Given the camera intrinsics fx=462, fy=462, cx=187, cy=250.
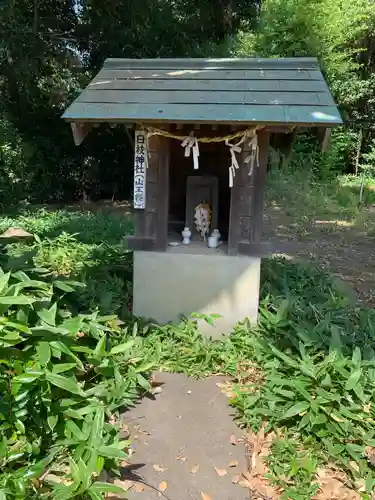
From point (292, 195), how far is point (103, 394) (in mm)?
10318

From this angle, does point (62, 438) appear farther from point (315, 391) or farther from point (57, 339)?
point (315, 391)

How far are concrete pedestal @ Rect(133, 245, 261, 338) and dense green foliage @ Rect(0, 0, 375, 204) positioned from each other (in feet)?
21.4

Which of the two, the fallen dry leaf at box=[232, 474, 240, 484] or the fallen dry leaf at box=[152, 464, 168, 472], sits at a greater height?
the fallen dry leaf at box=[152, 464, 168, 472]

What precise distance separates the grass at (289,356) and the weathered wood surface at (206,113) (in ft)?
4.61

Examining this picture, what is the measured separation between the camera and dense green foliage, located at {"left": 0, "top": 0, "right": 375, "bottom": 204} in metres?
10.1

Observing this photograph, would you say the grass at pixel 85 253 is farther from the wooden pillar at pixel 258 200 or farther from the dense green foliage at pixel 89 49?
the dense green foliage at pixel 89 49

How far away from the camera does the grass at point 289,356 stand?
2.74 m

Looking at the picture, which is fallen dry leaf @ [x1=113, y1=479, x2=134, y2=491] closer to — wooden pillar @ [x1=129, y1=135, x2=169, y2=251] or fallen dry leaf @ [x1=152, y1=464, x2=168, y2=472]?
Result: fallen dry leaf @ [x1=152, y1=464, x2=168, y2=472]

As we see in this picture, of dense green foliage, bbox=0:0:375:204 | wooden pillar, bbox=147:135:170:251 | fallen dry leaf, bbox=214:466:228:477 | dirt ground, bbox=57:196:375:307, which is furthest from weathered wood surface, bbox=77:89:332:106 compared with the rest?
dense green foliage, bbox=0:0:375:204

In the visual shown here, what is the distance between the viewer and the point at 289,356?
3.53 meters

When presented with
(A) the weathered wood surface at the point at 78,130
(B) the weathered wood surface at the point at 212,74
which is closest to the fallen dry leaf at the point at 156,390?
(A) the weathered wood surface at the point at 78,130

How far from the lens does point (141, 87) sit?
13.2ft

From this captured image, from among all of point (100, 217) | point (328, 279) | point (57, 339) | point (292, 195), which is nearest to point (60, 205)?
point (100, 217)

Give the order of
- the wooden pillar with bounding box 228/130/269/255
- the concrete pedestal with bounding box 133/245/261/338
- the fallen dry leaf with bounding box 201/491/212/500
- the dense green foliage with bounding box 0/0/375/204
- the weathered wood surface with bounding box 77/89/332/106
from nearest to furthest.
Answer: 1. the fallen dry leaf with bounding box 201/491/212/500
2. the weathered wood surface with bounding box 77/89/332/106
3. the wooden pillar with bounding box 228/130/269/255
4. the concrete pedestal with bounding box 133/245/261/338
5. the dense green foliage with bounding box 0/0/375/204
